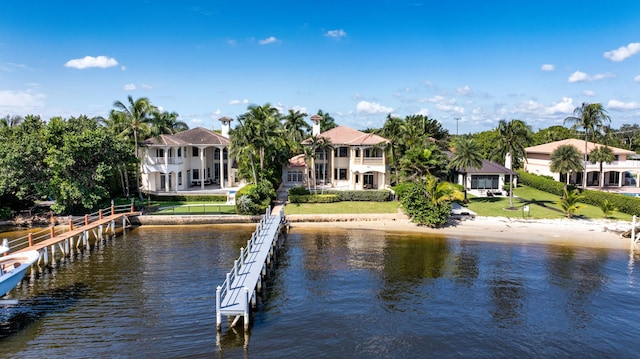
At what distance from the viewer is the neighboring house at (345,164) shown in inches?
2009

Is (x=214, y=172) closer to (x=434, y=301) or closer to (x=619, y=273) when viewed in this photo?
(x=434, y=301)

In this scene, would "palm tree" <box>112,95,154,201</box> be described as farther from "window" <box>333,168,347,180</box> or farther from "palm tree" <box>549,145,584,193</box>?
"palm tree" <box>549,145,584,193</box>

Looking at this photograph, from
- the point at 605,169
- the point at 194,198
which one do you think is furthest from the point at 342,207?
the point at 605,169

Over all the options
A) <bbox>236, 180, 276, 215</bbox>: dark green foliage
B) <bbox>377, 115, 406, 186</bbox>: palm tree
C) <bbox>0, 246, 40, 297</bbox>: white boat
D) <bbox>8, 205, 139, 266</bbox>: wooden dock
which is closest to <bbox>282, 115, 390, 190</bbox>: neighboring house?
<bbox>377, 115, 406, 186</bbox>: palm tree

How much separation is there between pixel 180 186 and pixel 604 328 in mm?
45266

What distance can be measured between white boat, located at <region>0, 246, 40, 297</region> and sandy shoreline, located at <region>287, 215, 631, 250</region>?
69.0ft

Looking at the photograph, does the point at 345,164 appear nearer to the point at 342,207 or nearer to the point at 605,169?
the point at 342,207

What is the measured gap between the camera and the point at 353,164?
51.8 meters

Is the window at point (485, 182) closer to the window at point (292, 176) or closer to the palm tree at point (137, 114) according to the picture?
the window at point (292, 176)

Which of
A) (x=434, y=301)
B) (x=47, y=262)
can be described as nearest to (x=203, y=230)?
(x=47, y=262)

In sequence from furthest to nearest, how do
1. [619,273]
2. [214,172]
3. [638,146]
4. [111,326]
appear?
[638,146] → [214,172] → [619,273] → [111,326]

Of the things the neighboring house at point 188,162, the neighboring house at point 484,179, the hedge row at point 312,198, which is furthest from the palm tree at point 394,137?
the neighboring house at point 188,162

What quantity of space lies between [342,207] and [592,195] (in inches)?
1044

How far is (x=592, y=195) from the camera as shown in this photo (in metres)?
45.1
